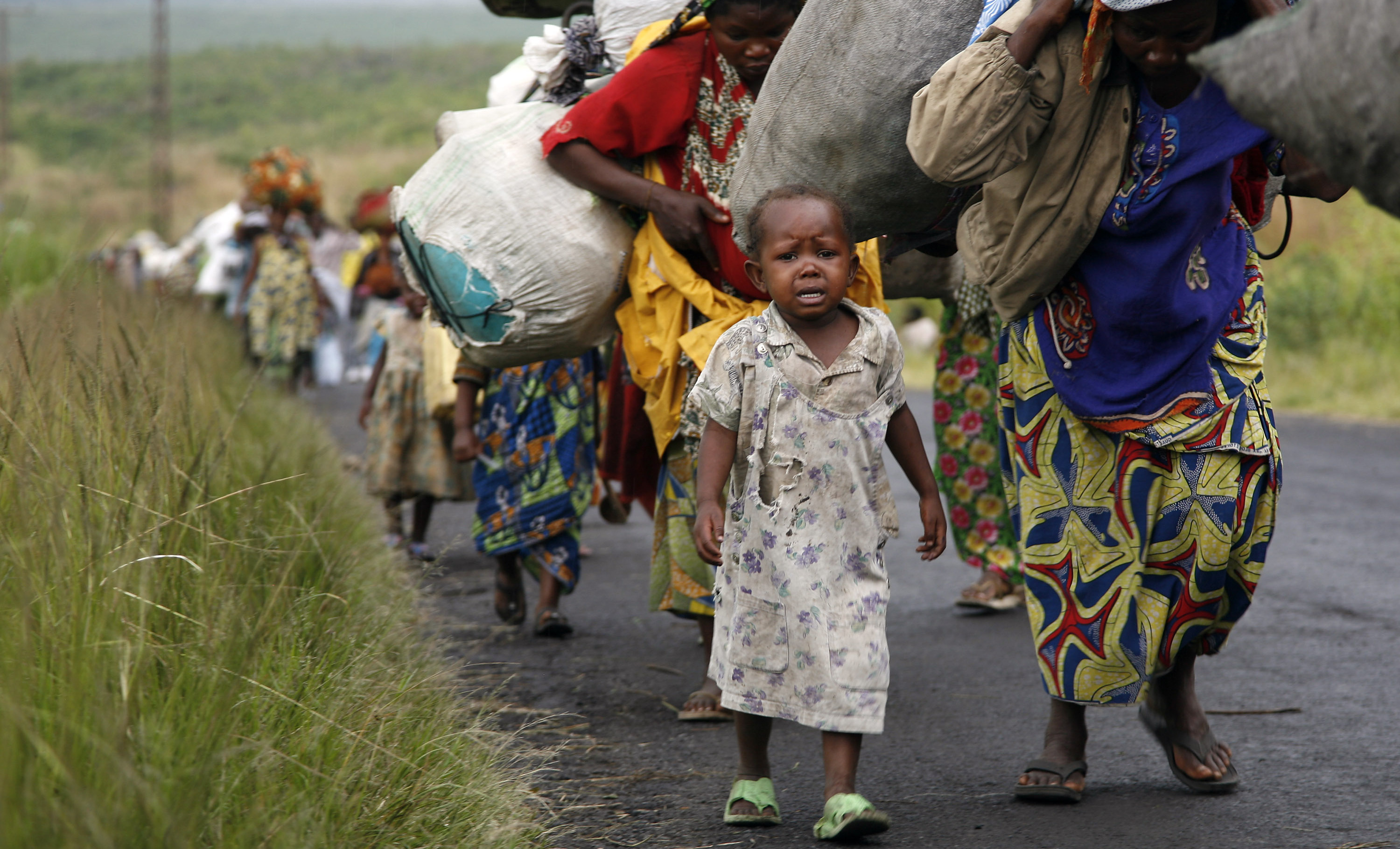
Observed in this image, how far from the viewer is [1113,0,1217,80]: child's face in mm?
2943

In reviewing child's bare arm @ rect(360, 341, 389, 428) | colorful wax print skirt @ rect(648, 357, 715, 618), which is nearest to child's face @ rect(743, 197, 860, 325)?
colorful wax print skirt @ rect(648, 357, 715, 618)

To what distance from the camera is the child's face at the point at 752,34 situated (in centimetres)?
400

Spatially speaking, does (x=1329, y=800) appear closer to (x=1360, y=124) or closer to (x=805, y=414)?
(x=805, y=414)

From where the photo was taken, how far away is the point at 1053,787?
343cm

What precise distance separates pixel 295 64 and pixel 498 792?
9722cm

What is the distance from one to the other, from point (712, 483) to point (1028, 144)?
99 centimetres

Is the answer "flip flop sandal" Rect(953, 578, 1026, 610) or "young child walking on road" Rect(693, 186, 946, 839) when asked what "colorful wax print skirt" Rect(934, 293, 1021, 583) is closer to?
"flip flop sandal" Rect(953, 578, 1026, 610)

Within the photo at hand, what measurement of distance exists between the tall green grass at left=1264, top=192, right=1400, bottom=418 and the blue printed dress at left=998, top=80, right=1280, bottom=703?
11.3m

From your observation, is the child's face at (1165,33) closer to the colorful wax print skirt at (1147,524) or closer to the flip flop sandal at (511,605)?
the colorful wax print skirt at (1147,524)

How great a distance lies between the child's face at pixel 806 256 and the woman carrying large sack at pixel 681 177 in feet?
2.49

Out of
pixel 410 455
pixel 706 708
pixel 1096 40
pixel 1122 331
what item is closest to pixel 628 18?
pixel 1096 40

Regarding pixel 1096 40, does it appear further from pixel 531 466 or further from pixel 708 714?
pixel 531 466

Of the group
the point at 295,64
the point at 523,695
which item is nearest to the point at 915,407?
the point at 523,695

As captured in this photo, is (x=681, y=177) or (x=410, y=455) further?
(x=410, y=455)
